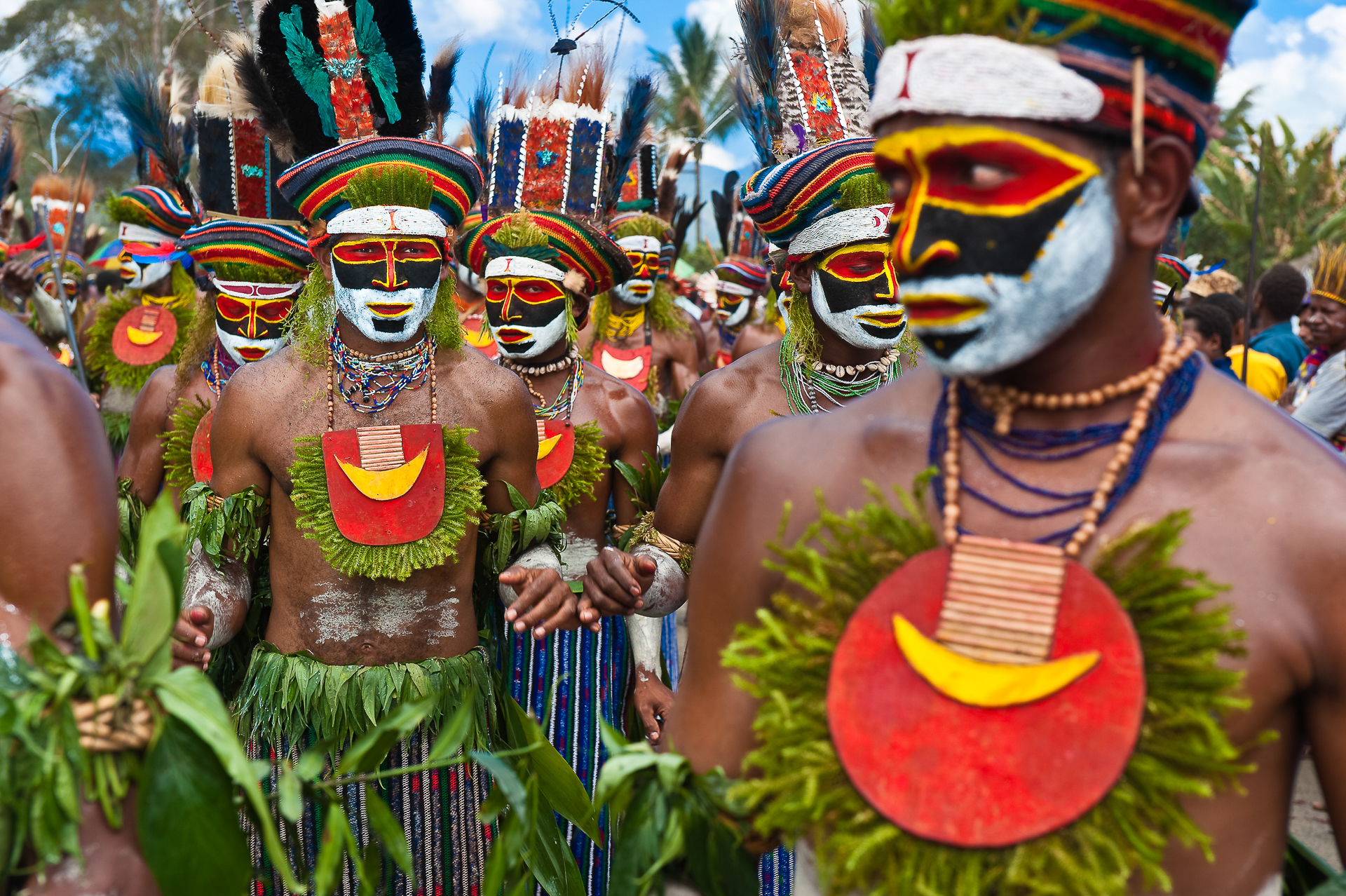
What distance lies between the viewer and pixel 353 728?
139 inches

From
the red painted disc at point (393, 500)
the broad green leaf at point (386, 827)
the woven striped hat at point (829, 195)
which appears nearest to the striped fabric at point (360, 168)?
the red painted disc at point (393, 500)

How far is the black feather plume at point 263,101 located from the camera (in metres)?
4.09

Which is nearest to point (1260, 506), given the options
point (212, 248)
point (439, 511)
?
point (439, 511)

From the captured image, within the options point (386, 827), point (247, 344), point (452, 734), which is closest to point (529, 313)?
point (247, 344)

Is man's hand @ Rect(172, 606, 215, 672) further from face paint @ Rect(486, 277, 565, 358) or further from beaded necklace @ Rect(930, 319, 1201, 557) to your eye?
face paint @ Rect(486, 277, 565, 358)

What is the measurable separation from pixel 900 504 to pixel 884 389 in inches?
10.6

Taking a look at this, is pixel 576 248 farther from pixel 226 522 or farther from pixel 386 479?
pixel 226 522

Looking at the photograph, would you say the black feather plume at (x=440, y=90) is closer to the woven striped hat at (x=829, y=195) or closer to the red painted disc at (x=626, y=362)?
the woven striped hat at (x=829, y=195)

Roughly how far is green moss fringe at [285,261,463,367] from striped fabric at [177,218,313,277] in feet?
4.10

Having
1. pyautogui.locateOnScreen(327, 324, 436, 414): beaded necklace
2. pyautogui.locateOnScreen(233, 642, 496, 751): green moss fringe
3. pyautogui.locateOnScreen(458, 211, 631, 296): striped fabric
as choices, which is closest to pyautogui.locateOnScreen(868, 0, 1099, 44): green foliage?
pyautogui.locateOnScreen(327, 324, 436, 414): beaded necklace

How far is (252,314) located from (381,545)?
2333 mm

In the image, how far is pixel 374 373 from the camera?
3.71 metres

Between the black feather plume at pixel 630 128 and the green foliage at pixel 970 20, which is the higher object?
the green foliage at pixel 970 20

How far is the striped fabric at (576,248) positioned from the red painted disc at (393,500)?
1.75 m
